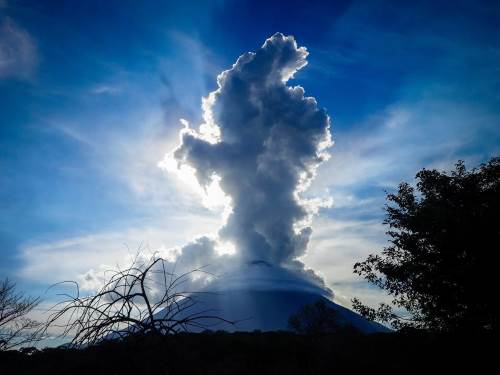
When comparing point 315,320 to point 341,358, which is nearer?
point 341,358

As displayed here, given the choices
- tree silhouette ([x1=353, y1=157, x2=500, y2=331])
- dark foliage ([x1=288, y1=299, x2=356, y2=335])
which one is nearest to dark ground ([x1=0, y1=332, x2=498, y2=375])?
tree silhouette ([x1=353, y1=157, x2=500, y2=331])

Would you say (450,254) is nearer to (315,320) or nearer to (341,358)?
(341,358)

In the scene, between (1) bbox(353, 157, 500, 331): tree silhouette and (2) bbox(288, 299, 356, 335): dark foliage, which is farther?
(2) bbox(288, 299, 356, 335): dark foliage

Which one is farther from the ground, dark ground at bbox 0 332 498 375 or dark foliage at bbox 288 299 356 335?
dark foliage at bbox 288 299 356 335

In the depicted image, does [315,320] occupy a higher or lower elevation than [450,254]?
higher

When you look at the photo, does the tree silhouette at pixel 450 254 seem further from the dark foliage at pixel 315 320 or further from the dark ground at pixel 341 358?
the dark foliage at pixel 315 320

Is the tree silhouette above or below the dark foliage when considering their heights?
below

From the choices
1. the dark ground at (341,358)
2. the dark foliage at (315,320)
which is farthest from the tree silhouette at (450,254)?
the dark foliage at (315,320)

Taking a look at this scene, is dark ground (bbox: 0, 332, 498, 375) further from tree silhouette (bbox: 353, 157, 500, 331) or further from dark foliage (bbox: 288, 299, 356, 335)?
dark foliage (bbox: 288, 299, 356, 335)

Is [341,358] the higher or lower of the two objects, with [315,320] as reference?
lower

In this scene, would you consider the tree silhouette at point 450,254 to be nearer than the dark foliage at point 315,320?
Yes

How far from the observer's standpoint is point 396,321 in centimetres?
1608

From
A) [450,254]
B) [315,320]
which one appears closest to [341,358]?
[450,254]

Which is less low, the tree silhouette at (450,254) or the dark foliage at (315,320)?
the dark foliage at (315,320)
